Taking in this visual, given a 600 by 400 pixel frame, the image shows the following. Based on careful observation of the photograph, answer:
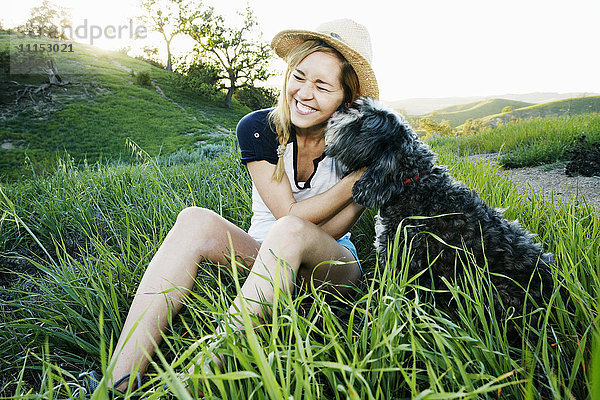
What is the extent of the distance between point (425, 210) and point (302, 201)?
0.77m

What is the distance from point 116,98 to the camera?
80.8ft

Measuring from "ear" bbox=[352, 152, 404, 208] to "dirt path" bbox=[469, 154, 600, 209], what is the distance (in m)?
2.05

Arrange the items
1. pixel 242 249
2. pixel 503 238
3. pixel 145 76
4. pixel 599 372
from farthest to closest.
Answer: pixel 145 76 → pixel 242 249 → pixel 503 238 → pixel 599 372

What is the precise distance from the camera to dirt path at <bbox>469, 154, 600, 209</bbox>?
3.68 meters

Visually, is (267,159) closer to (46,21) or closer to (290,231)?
(290,231)

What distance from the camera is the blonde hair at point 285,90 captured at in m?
2.35

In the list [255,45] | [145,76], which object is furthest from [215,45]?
[145,76]

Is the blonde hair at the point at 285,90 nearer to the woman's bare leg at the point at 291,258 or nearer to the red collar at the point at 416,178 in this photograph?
the woman's bare leg at the point at 291,258

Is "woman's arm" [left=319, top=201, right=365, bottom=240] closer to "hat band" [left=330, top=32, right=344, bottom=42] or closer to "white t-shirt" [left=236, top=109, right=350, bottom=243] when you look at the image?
"white t-shirt" [left=236, top=109, right=350, bottom=243]

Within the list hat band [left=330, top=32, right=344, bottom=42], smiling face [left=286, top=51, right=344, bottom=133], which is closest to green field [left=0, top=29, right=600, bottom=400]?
smiling face [left=286, top=51, right=344, bottom=133]

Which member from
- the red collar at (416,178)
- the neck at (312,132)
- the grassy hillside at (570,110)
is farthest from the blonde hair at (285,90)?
the grassy hillside at (570,110)

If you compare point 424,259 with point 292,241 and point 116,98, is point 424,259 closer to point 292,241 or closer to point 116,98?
point 292,241

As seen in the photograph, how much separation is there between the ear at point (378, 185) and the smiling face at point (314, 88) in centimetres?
59

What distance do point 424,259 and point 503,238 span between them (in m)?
0.41
